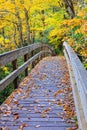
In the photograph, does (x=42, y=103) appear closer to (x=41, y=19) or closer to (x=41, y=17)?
(x=41, y=17)

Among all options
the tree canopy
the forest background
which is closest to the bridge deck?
the forest background

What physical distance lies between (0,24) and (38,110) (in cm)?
1839

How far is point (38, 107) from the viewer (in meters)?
5.32

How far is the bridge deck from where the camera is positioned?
4.33 m

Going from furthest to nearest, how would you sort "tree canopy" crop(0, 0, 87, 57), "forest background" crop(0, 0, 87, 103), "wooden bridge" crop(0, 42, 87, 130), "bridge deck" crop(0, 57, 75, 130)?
"tree canopy" crop(0, 0, 87, 57)
"forest background" crop(0, 0, 87, 103)
"bridge deck" crop(0, 57, 75, 130)
"wooden bridge" crop(0, 42, 87, 130)

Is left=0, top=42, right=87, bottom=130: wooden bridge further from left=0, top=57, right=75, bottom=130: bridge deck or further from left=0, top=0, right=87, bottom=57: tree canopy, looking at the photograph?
left=0, top=0, right=87, bottom=57: tree canopy

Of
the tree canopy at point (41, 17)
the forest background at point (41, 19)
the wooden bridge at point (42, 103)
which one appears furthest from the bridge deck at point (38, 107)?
the tree canopy at point (41, 17)

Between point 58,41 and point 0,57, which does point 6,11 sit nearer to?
point 58,41

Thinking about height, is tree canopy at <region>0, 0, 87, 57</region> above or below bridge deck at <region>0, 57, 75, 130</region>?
above

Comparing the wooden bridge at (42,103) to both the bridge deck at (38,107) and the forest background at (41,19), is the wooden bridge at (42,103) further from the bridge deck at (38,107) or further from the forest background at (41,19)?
the forest background at (41,19)

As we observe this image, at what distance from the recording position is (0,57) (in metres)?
5.00

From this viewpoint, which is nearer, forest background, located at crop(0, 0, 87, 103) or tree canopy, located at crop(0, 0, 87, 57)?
forest background, located at crop(0, 0, 87, 103)

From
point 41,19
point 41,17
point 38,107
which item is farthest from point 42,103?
point 41,19

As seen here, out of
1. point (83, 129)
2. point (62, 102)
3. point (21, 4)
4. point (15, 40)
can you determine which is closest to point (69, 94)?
point (62, 102)
